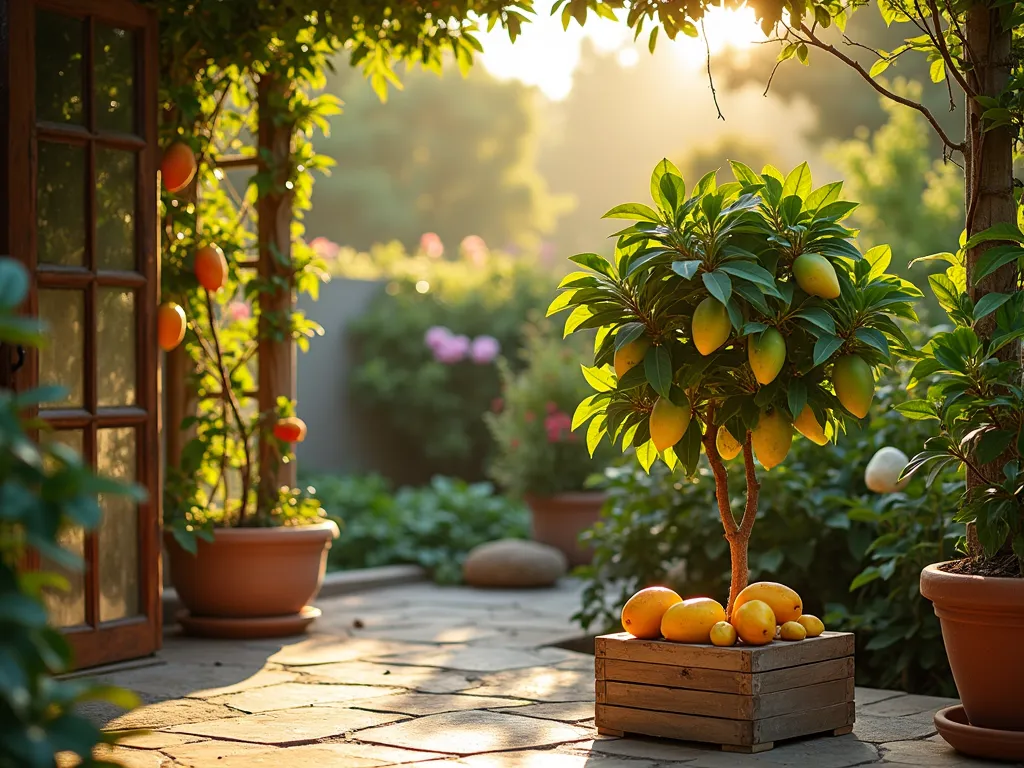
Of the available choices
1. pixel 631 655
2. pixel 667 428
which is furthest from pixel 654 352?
pixel 631 655

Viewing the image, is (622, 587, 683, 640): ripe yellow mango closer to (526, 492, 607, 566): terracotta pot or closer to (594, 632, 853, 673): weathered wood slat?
(594, 632, 853, 673): weathered wood slat

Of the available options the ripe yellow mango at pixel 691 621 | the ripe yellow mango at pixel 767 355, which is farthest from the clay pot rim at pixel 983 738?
the ripe yellow mango at pixel 767 355

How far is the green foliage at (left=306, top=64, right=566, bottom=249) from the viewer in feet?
90.1

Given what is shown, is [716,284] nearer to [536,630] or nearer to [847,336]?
[847,336]

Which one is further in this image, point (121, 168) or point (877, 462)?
point (121, 168)

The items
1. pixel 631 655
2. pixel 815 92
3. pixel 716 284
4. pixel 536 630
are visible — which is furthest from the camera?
pixel 815 92

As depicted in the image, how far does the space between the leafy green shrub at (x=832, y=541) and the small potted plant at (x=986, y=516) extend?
28.6 inches

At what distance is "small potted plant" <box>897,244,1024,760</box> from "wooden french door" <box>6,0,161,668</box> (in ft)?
8.81

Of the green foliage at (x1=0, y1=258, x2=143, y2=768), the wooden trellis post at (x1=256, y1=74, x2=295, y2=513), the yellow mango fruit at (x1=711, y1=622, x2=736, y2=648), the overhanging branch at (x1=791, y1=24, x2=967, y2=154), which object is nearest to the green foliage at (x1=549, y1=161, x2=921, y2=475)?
the overhanging branch at (x1=791, y1=24, x2=967, y2=154)

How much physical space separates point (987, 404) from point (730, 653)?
0.85 m

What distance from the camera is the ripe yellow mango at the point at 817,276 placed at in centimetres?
302

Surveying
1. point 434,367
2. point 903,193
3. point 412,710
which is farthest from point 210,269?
point 903,193

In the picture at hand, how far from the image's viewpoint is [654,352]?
10.3ft

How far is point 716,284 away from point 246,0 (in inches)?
105
